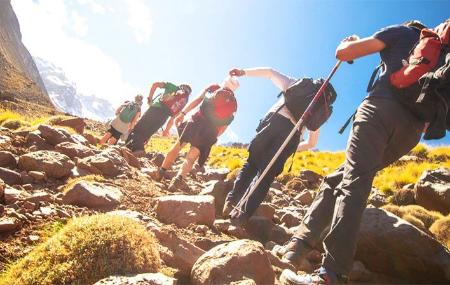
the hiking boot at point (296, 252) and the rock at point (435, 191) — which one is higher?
the rock at point (435, 191)

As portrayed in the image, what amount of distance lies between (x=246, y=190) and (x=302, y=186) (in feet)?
17.6

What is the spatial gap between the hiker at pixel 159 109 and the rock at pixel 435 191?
6.30 meters

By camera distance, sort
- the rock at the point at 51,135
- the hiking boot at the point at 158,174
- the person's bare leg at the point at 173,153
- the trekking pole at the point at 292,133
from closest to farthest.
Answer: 1. the trekking pole at the point at 292,133
2. the rock at the point at 51,135
3. the person's bare leg at the point at 173,153
4. the hiking boot at the point at 158,174

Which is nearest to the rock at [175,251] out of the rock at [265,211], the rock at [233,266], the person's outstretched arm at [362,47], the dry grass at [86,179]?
the rock at [233,266]

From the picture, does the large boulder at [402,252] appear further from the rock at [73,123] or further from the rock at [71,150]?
the rock at [73,123]

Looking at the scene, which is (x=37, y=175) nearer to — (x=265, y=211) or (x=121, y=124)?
(x=265, y=211)

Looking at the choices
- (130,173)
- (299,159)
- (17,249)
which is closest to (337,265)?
(17,249)

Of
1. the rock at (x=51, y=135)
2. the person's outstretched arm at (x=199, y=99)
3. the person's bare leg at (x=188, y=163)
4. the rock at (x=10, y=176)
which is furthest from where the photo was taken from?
the person's outstretched arm at (x=199, y=99)

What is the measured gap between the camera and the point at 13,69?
74062 millimetres

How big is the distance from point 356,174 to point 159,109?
768 centimetres

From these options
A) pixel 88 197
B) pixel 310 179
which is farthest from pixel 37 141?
pixel 310 179

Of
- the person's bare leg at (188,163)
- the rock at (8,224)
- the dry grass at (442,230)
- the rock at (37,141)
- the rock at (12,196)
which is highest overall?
the dry grass at (442,230)

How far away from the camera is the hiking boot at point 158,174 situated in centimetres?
816

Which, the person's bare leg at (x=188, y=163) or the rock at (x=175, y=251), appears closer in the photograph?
the rock at (x=175, y=251)
